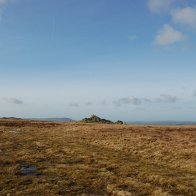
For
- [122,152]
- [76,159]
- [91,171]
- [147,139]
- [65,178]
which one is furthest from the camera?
[147,139]

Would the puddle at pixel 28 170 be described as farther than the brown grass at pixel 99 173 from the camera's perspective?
Yes

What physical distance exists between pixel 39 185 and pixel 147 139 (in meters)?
26.3

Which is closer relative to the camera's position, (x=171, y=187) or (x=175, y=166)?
(x=171, y=187)

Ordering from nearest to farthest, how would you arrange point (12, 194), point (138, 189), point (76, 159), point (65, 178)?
1. point (12, 194)
2. point (138, 189)
3. point (65, 178)
4. point (76, 159)

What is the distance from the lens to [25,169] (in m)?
24.5

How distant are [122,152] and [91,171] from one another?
1251 cm

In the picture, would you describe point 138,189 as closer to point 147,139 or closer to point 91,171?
point 91,171

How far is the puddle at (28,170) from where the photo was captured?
2289 centimetres

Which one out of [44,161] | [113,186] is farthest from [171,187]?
[44,161]

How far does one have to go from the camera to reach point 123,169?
81.3 ft

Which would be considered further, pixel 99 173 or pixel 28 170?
pixel 28 170

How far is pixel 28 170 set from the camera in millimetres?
24188

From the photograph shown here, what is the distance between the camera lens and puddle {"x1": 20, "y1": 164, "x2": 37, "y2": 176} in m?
22.9

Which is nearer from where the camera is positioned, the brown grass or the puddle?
the brown grass
